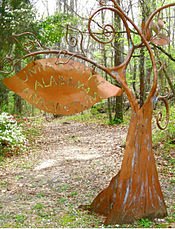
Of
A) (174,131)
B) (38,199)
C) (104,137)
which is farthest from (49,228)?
(104,137)

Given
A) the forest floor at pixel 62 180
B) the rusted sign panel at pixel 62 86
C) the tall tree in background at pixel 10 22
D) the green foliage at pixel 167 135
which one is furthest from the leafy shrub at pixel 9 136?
the green foliage at pixel 167 135

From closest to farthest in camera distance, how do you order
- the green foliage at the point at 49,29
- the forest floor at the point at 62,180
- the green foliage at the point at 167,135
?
the forest floor at the point at 62,180 < the green foliage at the point at 167,135 < the green foliage at the point at 49,29

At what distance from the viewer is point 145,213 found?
299 centimetres

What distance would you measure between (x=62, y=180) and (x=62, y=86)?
2.43 metres

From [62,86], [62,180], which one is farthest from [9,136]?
[62,86]

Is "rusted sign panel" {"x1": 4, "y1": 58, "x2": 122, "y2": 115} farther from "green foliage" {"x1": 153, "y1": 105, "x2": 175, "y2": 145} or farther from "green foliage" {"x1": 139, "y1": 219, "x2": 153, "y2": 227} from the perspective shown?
"green foliage" {"x1": 153, "y1": 105, "x2": 175, "y2": 145}

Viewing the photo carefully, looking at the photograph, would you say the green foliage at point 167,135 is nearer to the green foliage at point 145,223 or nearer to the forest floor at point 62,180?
the forest floor at point 62,180

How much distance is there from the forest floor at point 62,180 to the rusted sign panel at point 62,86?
1543 millimetres

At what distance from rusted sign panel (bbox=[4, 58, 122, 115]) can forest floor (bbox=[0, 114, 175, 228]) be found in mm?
1543

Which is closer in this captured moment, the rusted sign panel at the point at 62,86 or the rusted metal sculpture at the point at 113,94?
the rusted metal sculpture at the point at 113,94

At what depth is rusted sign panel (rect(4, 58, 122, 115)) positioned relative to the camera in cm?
318

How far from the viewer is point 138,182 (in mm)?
3004

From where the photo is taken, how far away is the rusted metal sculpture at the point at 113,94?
2998 millimetres

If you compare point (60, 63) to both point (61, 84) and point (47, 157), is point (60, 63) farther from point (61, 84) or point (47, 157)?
point (47, 157)
